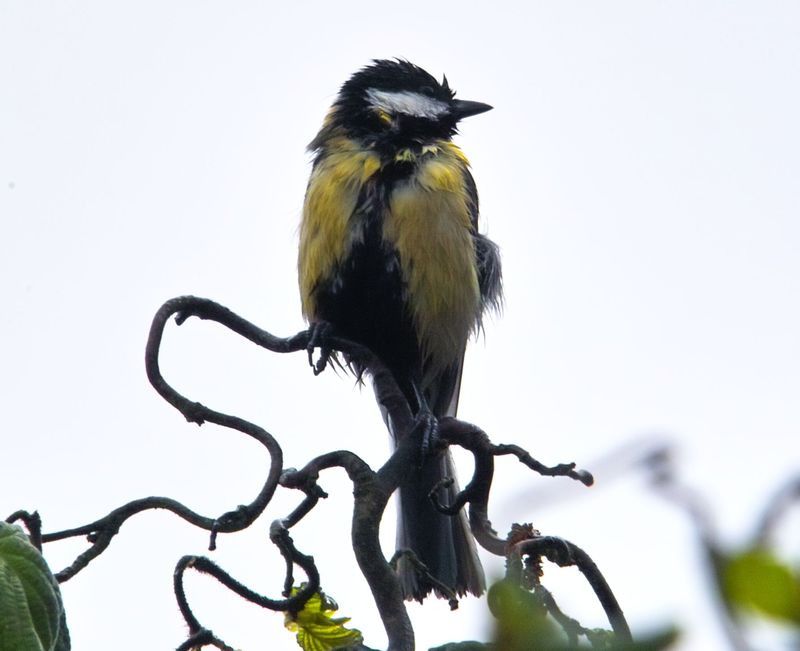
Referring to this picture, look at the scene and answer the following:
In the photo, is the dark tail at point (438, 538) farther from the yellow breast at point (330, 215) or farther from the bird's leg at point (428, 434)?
the bird's leg at point (428, 434)

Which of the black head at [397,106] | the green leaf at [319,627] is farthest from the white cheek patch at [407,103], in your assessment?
the green leaf at [319,627]

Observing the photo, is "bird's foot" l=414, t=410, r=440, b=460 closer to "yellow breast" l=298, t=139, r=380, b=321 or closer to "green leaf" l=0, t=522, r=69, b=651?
"green leaf" l=0, t=522, r=69, b=651

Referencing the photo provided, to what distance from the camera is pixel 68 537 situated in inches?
69.4

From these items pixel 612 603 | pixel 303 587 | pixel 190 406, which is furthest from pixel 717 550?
pixel 190 406

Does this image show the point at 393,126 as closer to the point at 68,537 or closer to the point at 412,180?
the point at 412,180

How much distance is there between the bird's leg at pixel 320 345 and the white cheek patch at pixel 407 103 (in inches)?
40.3

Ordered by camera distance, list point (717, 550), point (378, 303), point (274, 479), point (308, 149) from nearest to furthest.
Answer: point (717, 550) < point (274, 479) < point (378, 303) < point (308, 149)

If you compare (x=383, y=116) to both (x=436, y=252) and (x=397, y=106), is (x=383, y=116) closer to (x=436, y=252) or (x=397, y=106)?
(x=397, y=106)

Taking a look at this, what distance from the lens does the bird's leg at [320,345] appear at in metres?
3.35

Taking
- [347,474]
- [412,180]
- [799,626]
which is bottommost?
[347,474]

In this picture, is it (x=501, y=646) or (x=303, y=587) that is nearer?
(x=501, y=646)

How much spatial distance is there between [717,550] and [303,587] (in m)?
1.42

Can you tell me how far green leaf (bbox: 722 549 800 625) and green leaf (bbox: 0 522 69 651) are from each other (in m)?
1.01

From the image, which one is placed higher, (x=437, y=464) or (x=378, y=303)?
(x=378, y=303)
